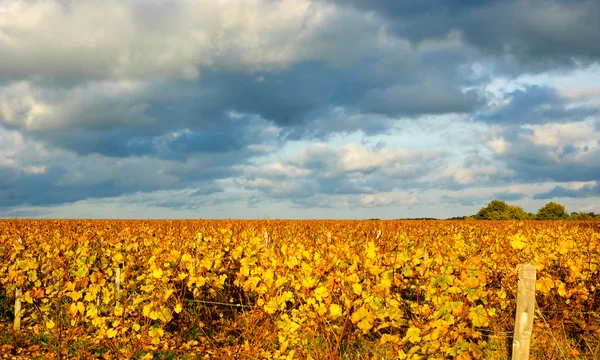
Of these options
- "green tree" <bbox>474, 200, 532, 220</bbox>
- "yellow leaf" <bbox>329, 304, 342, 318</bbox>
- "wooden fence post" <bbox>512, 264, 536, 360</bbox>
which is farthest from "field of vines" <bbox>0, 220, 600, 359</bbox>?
"green tree" <bbox>474, 200, 532, 220</bbox>

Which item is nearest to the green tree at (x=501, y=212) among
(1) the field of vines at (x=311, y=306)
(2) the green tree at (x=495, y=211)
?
(2) the green tree at (x=495, y=211)

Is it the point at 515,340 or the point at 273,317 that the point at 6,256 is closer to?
the point at 273,317

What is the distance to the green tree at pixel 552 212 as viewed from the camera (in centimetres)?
4871

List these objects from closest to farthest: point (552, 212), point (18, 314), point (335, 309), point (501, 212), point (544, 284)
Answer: point (335, 309) < point (544, 284) < point (18, 314) < point (552, 212) < point (501, 212)

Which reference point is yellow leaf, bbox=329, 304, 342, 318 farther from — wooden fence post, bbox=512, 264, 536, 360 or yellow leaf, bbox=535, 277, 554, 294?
yellow leaf, bbox=535, 277, 554, 294

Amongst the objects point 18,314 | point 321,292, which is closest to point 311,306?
point 321,292

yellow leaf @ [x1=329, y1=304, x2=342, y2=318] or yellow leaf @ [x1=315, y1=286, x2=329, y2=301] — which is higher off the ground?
yellow leaf @ [x1=315, y1=286, x2=329, y2=301]

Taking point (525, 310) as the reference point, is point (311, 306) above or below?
below

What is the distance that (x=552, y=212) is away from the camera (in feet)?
161

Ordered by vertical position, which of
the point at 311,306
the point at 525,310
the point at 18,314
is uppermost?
the point at 525,310

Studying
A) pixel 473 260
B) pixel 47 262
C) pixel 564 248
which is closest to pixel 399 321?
pixel 473 260

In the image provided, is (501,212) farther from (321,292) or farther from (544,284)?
(321,292)

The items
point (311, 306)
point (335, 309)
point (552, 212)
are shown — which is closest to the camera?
point (335, 309)

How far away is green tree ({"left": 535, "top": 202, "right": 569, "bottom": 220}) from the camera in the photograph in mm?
48706
